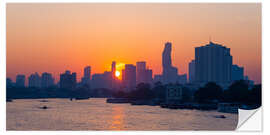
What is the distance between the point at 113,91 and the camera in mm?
56094

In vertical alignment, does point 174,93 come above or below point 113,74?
below

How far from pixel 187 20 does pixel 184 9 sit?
42cm

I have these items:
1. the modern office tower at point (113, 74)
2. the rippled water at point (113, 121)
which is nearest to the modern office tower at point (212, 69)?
the modern office tower at point (113, 74)

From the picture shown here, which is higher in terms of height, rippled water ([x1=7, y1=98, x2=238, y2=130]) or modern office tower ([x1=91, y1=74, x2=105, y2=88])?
modern office tower ([x1=91, y1=74, x2=105, y2=88])

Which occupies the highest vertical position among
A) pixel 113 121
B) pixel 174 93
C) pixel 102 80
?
pixel 102 80

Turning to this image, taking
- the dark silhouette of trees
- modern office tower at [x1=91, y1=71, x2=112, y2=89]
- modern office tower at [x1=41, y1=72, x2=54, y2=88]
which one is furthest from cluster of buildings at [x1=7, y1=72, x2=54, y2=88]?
the dark silhouette of trees

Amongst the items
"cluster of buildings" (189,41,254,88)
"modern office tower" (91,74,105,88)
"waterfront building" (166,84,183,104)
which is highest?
"cluster of buildings" (189,41,254,88)

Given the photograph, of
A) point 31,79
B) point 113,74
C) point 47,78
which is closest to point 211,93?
point 113,74

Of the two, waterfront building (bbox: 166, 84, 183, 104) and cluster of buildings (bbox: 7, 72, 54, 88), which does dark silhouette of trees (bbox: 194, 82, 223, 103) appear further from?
cluster of buildings (bbox: 7, 72, 54, 88)

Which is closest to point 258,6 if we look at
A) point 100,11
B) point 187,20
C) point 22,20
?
point 187,20

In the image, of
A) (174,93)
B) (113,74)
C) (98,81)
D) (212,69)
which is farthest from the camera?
(98,81)

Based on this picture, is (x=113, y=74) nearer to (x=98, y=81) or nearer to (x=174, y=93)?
(x=174, y=93)

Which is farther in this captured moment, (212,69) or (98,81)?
(98,81)

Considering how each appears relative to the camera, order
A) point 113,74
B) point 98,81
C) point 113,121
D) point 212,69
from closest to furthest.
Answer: point 113,121, point 113,74, point 212,69, point 98,81
